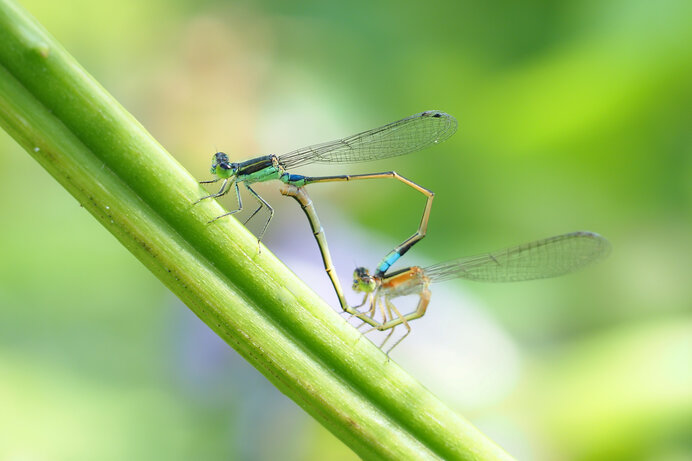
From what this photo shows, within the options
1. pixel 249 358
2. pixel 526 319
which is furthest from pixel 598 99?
pixel 249 358

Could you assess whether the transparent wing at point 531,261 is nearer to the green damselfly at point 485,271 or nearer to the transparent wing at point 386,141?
the green damselfly at point 485,271

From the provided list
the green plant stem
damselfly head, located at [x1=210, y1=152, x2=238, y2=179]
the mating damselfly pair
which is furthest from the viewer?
the mating damselfly pair

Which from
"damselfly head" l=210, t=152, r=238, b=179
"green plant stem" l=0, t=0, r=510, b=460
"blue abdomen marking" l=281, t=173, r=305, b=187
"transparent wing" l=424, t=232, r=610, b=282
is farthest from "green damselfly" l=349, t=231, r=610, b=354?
"green plant stem" l=0, t=0, r=510, b=460

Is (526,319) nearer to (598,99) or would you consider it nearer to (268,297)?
(598,99)

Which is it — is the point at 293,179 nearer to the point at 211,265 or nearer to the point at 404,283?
the point at 404,283

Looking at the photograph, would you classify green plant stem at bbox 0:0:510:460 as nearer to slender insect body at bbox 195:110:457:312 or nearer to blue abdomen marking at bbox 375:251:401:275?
slender insect body at bbox 195:110:457:312

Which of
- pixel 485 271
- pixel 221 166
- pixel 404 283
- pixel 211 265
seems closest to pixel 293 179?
pixel 221 166
